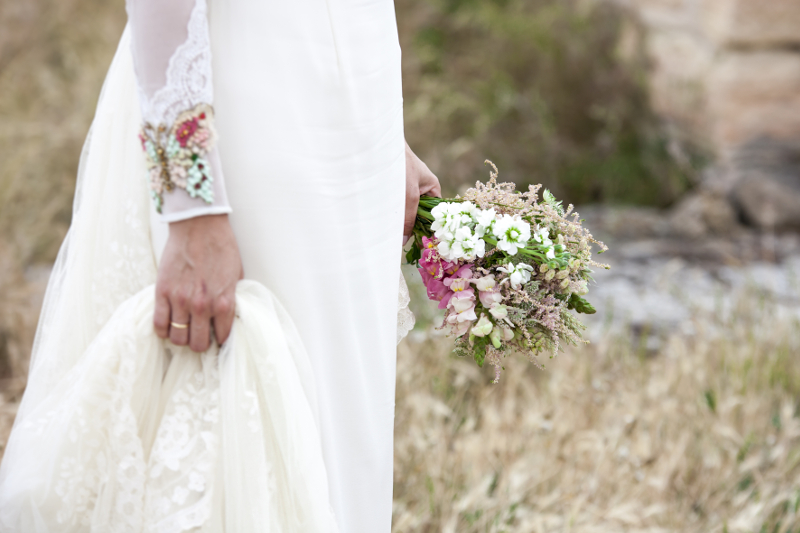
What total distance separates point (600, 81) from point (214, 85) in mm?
4409

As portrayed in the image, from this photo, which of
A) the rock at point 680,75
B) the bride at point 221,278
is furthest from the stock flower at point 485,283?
the rock at point 680,75

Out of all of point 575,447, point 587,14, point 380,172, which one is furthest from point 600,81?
point 380,172

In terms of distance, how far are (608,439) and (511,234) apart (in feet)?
5.07

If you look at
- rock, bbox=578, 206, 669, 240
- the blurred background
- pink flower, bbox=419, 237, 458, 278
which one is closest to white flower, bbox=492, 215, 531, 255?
pink flower, bbox=419, 237, 458, 278

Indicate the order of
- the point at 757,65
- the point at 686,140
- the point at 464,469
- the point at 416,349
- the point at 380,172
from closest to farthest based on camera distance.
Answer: the point at 380,172
the point at 464,469
the point at 416,349
the point at 757,65
the point at 686,140

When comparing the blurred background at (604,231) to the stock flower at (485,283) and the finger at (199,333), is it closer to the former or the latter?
the stock flower at (485,283)

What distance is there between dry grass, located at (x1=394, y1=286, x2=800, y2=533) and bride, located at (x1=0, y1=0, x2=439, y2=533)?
107 centimetres

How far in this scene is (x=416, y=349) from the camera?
297cm

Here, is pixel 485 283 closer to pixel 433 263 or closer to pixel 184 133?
pixel 433 263

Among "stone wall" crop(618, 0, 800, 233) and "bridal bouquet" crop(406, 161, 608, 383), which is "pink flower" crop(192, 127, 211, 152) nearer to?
"bridal bouquet" crop(406, 161, 608, 383)

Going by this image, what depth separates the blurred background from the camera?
2.42 metres

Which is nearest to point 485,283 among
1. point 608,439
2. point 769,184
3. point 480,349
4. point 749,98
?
point 480,349

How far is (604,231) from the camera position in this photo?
4484 millimetres

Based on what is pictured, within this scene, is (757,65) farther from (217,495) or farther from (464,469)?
(217,495)
